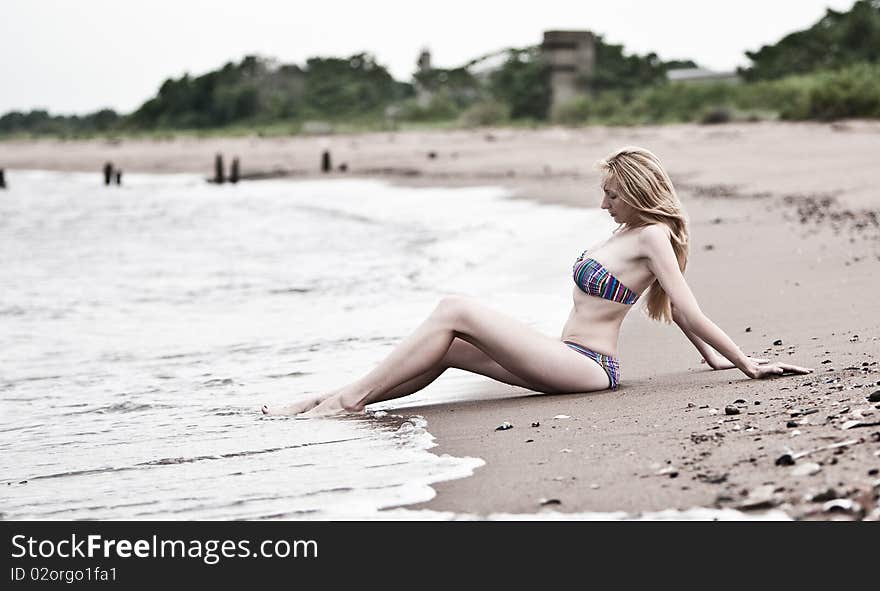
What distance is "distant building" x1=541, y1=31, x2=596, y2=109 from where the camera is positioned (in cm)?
5794

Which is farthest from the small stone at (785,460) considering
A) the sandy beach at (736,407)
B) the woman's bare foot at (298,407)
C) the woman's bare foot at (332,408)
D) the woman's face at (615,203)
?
the woman's bare foot at (298,407)

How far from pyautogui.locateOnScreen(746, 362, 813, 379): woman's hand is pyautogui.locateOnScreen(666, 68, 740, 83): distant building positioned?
57.4 m

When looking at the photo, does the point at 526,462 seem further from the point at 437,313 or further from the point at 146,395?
the point at 146,395

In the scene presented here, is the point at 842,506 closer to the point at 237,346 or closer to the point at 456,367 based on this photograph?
the point at 456,367

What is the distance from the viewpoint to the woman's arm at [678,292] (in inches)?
201

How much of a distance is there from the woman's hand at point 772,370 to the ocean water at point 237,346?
135 centimetres

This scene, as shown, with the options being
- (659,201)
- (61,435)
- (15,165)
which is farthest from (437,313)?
(15,165)

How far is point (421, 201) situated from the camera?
2269 centimetres

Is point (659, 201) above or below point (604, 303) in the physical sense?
above

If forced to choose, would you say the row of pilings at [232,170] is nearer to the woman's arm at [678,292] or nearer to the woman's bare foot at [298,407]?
the woman's bare foot at [298,407]

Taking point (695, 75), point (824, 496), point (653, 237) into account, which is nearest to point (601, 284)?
point (653, 237)

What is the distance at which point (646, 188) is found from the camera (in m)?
5.26

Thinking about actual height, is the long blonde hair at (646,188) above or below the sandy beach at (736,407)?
above
